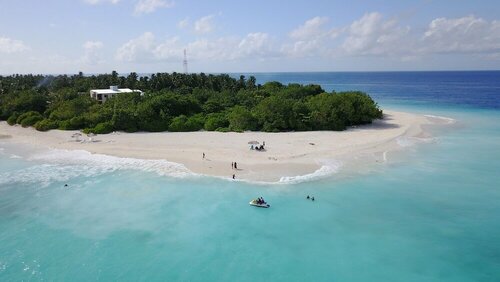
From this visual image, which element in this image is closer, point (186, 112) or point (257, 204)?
point (257, 204)

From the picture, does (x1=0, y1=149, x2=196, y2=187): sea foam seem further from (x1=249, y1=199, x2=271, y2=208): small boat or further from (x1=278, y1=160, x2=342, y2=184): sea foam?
(x1=249, y1=199, x2=271, y2=208): small boat

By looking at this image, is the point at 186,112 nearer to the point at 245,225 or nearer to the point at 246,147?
the point at 246,147

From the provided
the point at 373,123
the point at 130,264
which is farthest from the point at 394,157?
the point at 130,264

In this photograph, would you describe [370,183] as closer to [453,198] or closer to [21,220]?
[453,198]

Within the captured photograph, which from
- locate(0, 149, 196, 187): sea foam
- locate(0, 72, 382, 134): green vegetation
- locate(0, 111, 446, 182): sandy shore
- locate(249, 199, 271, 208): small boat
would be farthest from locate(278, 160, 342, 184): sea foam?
locate(0, 72, 382, 134): green vegetation

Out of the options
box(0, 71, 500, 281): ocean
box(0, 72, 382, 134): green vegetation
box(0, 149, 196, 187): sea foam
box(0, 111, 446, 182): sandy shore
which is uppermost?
box(0, 72, 382, 134): green vegetation

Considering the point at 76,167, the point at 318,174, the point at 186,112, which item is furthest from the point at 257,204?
the point at 186,112

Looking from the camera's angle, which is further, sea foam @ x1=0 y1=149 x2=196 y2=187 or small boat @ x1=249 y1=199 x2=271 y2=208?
sea foam @ x1=0 y1=149 x2=196 y2=187
